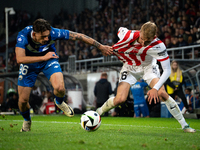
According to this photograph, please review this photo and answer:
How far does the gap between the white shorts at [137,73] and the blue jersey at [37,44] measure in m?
1.45

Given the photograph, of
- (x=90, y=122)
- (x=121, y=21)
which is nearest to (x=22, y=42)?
(x=90, y=122)

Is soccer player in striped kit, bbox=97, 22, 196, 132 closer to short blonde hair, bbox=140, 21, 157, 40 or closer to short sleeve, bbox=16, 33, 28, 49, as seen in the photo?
short blonde hair, bbox=140, 21, 157, 40

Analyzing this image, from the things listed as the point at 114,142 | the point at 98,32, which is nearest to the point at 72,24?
the point at 98,32

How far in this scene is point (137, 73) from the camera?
6238 mm

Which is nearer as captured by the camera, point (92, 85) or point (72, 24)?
point (92, 85)

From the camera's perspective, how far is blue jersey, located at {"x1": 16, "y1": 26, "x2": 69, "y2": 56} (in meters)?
5.32

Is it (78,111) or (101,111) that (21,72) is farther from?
(78,111)

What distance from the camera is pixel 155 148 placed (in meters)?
3.69

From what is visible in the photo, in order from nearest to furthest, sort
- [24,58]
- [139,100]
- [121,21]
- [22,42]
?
[24,58] < [22,42] < [139,100] < [121,21]

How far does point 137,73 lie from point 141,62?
0.24m

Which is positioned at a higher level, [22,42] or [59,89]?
[22,42]

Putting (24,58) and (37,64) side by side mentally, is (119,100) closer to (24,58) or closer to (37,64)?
(37,64)

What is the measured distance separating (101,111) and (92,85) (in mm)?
9429

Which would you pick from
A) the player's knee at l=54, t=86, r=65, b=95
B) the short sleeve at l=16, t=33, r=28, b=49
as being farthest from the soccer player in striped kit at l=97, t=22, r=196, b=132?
the short sleeve at l=16, t=33, r=28, b=49
